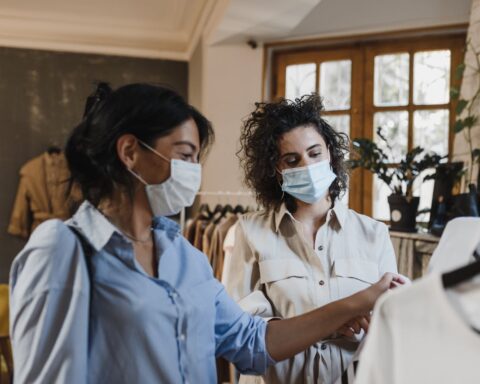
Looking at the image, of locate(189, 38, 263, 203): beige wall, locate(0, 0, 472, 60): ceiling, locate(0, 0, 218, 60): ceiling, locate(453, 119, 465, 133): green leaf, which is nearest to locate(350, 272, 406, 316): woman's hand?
locate(453, 119, 465, 133): green leaf

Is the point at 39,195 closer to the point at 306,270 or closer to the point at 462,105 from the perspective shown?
the point at 462,105

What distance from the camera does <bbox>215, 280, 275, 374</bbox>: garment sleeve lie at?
124 cm

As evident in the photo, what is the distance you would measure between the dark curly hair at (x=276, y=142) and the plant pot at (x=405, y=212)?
1.21 m

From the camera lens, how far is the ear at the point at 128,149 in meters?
1.12

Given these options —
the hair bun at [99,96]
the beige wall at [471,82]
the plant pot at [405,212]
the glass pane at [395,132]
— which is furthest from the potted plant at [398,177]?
the hair bun at [99,96]

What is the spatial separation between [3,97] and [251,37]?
2.56 meters

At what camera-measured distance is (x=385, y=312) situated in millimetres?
643

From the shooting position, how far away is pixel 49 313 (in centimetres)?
94

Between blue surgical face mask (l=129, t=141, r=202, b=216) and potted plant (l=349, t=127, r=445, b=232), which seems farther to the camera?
potted plant (l=349, t=127, r=445, b=232)

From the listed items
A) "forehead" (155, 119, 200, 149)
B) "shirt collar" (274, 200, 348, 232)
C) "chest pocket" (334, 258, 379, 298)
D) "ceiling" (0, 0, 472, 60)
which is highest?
"ceiling" (0, 0, 472, 60)

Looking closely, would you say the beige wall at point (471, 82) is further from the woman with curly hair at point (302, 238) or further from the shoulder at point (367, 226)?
the shoulder at point (367, 226)

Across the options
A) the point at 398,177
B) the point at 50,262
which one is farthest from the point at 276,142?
the point at 398,177

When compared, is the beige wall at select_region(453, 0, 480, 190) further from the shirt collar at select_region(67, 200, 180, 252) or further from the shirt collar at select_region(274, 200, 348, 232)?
the shirt collar at select_region(67, 200, 180, 252)

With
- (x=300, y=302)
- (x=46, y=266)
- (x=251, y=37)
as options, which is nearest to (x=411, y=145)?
(x=251, y=37)
